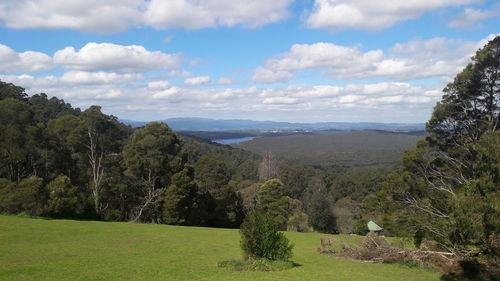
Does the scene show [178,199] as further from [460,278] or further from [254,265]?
[460,278]

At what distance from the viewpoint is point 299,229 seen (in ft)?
136

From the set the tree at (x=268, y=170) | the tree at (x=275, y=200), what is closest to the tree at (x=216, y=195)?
the tree at (x=275, y=200)

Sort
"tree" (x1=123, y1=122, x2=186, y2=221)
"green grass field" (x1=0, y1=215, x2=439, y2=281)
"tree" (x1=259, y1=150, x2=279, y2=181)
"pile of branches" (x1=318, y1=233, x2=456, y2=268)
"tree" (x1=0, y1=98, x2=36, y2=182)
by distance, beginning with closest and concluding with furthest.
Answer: "green grass field" (x1=0, y1=215, x2=439, y2=281), "pile of branches" (x1=318, y1=233, x2=456, y2=268), "tree" (x1=0, y1=98, x2=36, y2=182), "tree" (x1=123, y1=122, x2=186, y2=221), "tree" (x1=259, y1=150, x2=279, y2=181)

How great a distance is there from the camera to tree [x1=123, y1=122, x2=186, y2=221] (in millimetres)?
35625

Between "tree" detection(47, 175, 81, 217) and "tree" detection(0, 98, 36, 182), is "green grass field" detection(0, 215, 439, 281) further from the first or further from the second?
"tree" detection(0, 98, 36, 182)

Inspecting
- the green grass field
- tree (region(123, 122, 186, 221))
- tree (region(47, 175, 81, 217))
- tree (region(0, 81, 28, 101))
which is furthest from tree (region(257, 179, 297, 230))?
tree (region(0, 81, 28, 101))

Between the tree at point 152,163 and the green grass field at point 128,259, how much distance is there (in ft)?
43.9

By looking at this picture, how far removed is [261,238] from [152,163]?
24.1 metres

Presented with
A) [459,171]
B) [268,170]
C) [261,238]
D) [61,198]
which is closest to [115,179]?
[61,198]

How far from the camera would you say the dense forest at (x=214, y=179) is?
44.2 ft

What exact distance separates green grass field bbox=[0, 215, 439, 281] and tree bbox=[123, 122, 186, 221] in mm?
13393

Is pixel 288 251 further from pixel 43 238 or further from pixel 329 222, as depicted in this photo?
pixel 329 222

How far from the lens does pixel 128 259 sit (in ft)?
45.1

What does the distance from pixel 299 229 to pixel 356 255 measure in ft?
73.6
